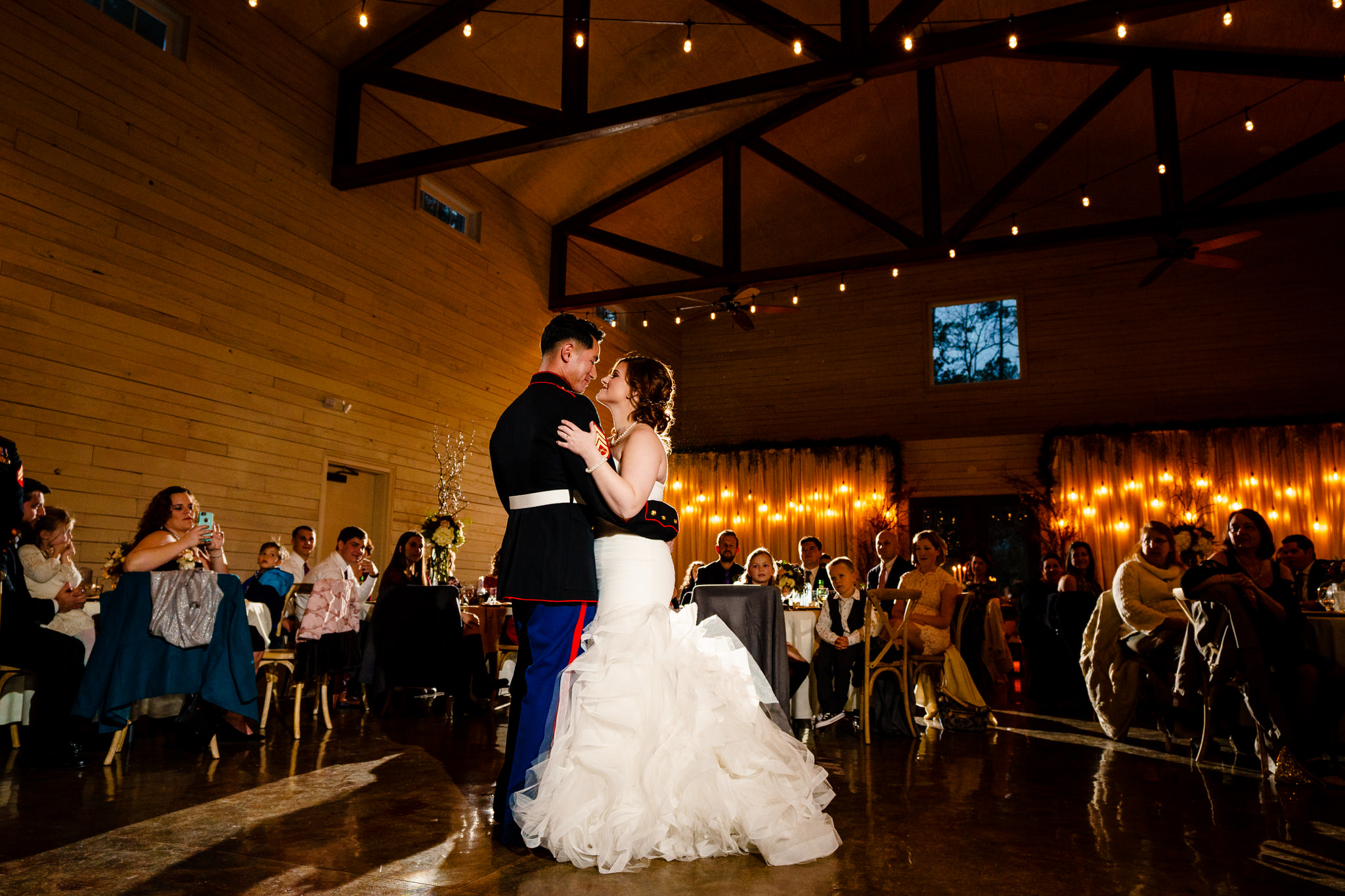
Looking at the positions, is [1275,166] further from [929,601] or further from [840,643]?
Result: [840,643]

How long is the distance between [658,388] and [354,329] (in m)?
6.62

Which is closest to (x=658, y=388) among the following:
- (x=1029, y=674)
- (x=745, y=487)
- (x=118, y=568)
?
(x=118, y=568)

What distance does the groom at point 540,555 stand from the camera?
245cm

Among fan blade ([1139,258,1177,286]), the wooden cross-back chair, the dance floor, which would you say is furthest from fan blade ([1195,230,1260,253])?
the dance floor

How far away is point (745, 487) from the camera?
1346 centimetres

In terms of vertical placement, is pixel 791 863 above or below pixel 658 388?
below

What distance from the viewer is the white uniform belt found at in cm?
250

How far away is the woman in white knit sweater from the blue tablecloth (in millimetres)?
4557

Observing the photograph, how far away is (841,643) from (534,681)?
3.36 m

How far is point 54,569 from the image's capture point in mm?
4535

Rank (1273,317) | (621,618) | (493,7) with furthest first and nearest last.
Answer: (1273,317) → (493,7) → (621,618)

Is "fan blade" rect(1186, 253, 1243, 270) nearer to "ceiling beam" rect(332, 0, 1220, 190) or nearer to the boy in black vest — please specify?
"ceiling beam" rect(332, 0, 1220, 190)

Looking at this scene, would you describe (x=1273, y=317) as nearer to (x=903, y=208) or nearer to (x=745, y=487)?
(x=903, y=208)

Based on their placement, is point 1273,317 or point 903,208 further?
point 903,208
